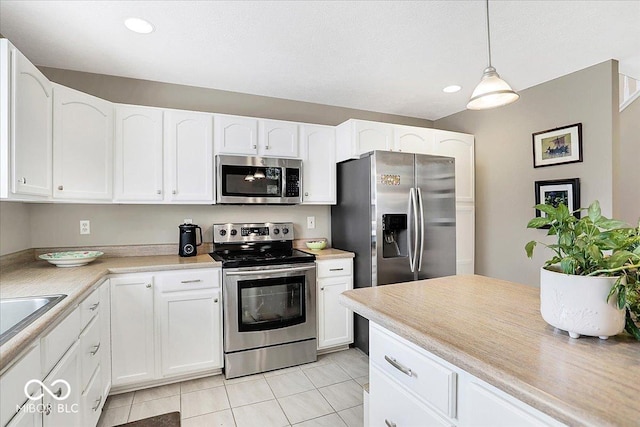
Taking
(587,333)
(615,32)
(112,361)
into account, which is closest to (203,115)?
(112,361)

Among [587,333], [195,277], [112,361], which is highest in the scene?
[587,333]

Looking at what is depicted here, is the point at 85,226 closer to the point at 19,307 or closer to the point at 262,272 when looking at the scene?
the point at 19,307

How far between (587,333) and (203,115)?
2.80 metres

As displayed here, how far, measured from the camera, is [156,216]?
2.90 metres

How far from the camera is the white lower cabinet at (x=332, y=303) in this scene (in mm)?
2916

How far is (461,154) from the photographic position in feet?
11.7

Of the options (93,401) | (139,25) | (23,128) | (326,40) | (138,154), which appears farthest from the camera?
(138,154)

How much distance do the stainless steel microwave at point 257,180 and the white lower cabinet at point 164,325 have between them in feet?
2.28

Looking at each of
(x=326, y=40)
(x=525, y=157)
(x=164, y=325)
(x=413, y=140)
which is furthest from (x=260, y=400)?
(x=525, y=157)

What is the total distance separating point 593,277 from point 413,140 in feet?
8.97

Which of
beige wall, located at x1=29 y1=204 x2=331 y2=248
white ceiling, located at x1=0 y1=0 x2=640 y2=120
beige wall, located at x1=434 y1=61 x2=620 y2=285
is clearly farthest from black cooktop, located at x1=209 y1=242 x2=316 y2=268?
beige wall, located at x1=434 y1=61 x2=620 y2=285

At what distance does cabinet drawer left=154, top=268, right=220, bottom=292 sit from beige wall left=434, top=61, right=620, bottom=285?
277 centimetres

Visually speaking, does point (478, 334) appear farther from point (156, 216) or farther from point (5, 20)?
point (5, 20)

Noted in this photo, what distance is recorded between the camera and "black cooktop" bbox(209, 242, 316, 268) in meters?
2.59
